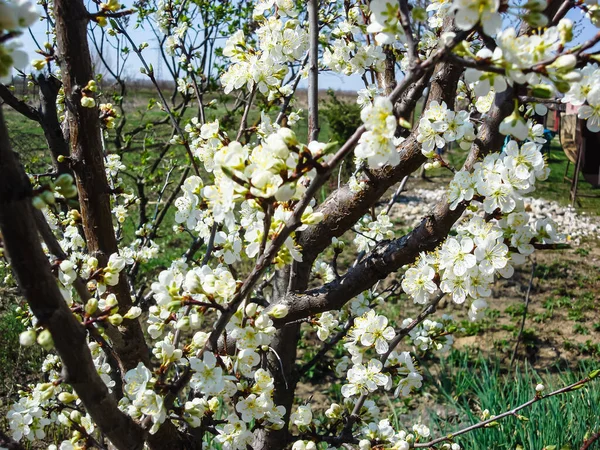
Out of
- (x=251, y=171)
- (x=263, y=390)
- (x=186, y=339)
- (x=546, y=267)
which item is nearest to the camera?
(x=251, y=171)

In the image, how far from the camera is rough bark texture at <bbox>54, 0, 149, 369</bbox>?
1.53 metres

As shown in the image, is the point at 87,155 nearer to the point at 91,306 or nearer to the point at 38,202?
the point at 91,306

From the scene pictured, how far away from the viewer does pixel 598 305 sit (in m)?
5.30

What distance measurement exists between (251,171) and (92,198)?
0.94 meters

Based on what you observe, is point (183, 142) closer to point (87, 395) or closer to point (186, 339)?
point (87, 395)

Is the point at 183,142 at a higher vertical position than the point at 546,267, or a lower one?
higher

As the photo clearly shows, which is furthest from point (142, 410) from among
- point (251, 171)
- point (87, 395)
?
point (251, 171)

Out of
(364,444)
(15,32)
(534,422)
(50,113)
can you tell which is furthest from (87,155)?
(534,422)

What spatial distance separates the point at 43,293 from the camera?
92cm

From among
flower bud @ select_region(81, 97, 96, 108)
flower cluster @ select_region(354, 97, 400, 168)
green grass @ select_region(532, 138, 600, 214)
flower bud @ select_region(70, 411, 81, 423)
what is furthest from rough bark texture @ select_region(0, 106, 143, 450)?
green grass @ select_region(532, 138, 600, 214)

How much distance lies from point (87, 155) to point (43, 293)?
84 cm

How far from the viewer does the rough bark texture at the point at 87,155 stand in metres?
1.53

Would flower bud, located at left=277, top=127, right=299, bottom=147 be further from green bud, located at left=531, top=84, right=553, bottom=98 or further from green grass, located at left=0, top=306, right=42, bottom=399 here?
green grass, located at left=0, top=306, right=42, bottom=399

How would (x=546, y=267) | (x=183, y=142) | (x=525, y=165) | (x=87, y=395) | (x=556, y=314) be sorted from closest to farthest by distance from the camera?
(x=87, y=395)
(x=525, y=165)
(x=183, y=142)
(x=556, y=314)
(x=546, y=267)
